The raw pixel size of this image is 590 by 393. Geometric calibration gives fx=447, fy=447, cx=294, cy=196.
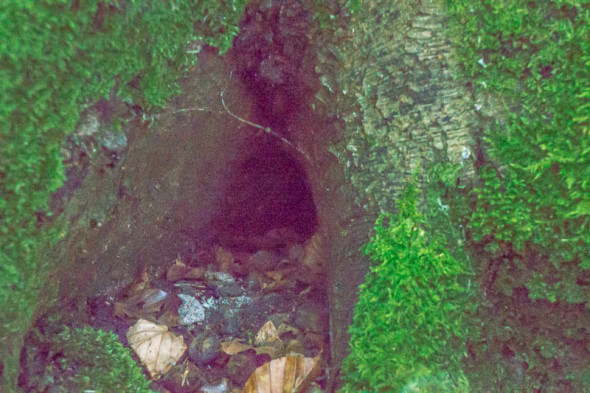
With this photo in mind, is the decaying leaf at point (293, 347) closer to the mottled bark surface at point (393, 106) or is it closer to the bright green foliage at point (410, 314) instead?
the mottled bark surface at point (393, 106)

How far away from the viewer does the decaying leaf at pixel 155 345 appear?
6.28ft

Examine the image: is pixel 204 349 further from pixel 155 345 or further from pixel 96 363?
pixel 96 363

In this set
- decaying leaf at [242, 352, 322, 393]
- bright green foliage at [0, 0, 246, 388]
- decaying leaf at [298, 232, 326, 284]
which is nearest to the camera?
bright green foliage at [0, 0, 246, 388]

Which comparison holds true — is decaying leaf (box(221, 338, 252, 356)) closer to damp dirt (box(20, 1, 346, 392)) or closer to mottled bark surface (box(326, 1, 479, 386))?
damp dirt (box(20, 1, 346, 392))

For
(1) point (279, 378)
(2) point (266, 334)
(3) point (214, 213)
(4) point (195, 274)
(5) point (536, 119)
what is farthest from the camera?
(3) point (214, 213)

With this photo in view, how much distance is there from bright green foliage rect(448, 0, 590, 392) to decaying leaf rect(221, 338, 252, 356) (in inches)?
39.0

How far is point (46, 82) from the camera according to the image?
132cm

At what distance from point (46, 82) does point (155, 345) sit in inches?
46.8

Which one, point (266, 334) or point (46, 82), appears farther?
point (266, 334)

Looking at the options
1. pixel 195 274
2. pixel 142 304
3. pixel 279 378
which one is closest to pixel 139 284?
pixel 142 304

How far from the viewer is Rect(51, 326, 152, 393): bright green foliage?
1.60 m

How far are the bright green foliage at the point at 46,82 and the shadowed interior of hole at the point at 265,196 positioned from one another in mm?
867

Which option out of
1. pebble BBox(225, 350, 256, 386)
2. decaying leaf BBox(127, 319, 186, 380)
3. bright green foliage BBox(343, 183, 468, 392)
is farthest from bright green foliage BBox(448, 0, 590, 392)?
decaying leaf BBox(127, 319, 186, 380)

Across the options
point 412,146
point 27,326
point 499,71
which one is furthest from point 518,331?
point 27,326
